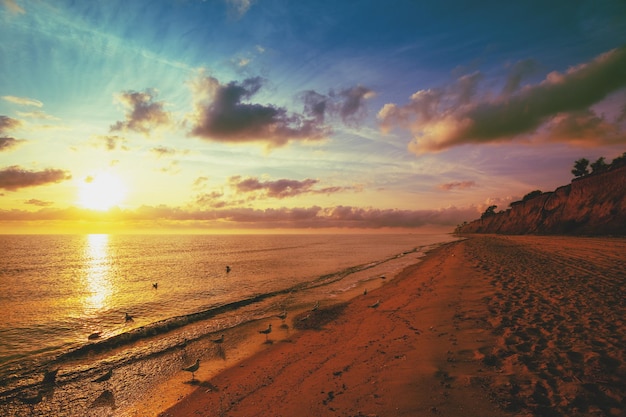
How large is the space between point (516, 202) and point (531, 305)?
372 feet

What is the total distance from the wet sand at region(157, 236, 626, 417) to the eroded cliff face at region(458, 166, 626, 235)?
5209 centimetres

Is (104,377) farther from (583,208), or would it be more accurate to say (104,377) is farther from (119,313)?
(583,208)

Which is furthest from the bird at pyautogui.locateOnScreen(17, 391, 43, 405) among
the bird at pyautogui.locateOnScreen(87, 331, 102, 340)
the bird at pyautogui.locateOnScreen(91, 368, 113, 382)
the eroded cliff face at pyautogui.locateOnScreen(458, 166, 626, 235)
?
the eroded cliff face at pyautogui.locateOnScreen(458, 166, 626, 235)

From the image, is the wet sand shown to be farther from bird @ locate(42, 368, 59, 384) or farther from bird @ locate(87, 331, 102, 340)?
bird @ locate(87, 331, 102, 340)

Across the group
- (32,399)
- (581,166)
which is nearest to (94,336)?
(32,399)

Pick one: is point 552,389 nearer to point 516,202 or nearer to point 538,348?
point 538,348

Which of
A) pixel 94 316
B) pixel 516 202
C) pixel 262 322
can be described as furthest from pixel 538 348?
pixel 516 202

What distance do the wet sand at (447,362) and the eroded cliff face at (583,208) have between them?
171 ft

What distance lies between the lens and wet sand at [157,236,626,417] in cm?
676

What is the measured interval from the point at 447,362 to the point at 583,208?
77112 millimetres

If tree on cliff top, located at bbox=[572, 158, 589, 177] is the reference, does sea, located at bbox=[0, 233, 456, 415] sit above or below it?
below

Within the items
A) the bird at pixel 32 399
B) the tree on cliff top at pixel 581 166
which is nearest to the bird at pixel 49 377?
the bird at pixel 32 399

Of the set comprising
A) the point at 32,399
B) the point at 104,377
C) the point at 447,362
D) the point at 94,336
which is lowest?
the point at 94,336

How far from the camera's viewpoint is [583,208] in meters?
61.7
